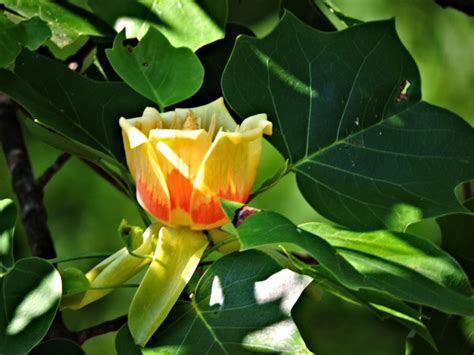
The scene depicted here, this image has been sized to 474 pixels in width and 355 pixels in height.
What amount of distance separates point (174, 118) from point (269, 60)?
0.38ft

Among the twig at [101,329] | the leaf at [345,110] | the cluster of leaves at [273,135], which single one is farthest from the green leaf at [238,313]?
the twig at [101,329]

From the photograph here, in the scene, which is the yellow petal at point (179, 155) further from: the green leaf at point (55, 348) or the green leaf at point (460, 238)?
the green leaf at point (460, 238)

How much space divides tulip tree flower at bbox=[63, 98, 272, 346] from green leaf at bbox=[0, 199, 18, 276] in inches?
2.4

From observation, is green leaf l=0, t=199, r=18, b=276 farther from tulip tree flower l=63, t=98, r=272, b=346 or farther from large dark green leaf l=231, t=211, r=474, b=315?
large dark green leaf l=231, t=211, r=474, b=315

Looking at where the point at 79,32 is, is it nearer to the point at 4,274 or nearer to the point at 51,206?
the point at 4,274

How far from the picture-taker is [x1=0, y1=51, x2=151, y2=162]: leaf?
93cm

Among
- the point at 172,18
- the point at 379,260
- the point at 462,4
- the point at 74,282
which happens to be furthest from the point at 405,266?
the point at 462,4

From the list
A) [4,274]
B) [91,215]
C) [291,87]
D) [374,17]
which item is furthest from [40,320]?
[374,17]

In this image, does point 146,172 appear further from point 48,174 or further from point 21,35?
point 48,174

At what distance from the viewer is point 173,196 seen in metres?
0.83

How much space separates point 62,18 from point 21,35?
8cm

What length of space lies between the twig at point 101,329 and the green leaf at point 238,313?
0.22 m

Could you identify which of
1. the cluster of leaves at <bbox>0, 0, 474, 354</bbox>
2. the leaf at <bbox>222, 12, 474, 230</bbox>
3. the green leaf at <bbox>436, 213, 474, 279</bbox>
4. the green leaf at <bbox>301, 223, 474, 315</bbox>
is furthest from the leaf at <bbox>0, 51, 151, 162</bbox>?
the green leaf at <bbox>436, 213, 474, 279</bbox>

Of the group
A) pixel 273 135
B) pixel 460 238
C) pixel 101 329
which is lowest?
pixel 101 329
